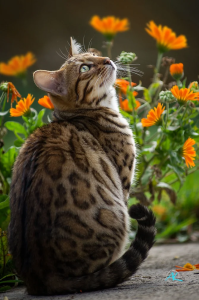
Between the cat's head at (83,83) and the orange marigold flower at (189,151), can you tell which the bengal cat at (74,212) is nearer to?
the cat's head at (83,83)

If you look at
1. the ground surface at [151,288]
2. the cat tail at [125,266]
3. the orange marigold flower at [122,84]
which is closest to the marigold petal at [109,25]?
the orange marigold flower at [122,84]

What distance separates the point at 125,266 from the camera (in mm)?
2029

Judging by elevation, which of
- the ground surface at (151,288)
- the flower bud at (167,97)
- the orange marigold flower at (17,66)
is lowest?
the ground surface at (151,288)

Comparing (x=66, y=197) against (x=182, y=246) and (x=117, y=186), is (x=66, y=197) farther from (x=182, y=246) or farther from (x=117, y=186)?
(x=182, y=246)

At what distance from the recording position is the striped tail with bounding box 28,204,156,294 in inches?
75.7

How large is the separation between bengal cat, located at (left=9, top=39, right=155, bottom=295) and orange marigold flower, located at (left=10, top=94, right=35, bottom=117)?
179 mm

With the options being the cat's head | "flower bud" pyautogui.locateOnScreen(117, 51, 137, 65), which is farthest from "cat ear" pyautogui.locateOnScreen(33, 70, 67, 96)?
"flower bud" pyautogui.locateOnScreen(117, 51, 137, 65)

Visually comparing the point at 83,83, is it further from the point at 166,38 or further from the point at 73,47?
the point at 166,38

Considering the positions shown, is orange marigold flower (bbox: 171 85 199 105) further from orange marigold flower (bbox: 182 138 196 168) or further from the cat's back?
the cat's back

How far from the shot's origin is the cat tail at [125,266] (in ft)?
6.33

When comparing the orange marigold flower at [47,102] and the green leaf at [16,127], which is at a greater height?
the orange marigold flower at [47,102]

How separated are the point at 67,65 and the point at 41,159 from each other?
0.84m

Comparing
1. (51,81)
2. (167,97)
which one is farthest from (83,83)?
(167,97)

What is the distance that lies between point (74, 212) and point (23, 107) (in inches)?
36.7
